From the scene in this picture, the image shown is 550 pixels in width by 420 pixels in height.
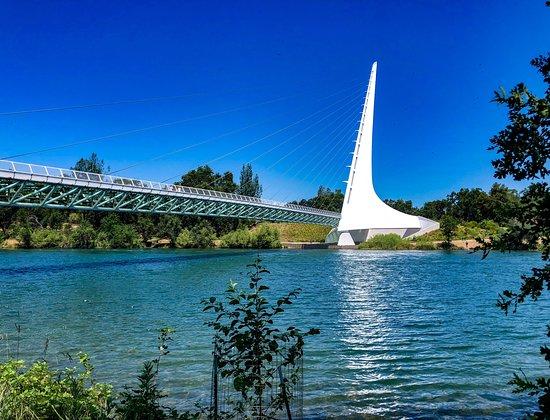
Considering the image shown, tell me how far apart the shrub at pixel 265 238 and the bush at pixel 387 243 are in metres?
13.2

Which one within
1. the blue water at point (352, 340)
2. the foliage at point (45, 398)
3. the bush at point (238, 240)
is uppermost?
the bush at point (238, 240)

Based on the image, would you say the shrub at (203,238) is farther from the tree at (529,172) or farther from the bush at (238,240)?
the tree at (529,172)

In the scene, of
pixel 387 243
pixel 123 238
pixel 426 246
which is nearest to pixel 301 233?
pixel 387 243

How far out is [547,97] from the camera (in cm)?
266

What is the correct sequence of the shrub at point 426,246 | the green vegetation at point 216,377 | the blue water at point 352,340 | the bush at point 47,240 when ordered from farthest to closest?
the bush at point 47,240, the shrub at point 426,246, the blue water at point 352,340, the green vegetation at point 216,377

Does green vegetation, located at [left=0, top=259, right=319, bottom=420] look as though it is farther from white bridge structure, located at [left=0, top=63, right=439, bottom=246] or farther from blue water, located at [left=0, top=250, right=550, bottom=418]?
white bridge structure, located at [left=0, top=63, right=439, bottom=246]

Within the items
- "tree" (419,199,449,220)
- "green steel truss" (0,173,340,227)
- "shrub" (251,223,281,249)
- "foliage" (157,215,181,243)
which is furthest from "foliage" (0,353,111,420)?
"tree" (419,199,449,220)

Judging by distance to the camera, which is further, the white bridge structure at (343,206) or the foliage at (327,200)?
the foliage at (327,200)

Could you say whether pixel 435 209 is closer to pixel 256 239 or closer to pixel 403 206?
pixel 403 206

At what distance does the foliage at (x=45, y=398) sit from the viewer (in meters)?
4.31

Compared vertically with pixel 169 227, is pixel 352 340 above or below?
below

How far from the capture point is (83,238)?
74.7m

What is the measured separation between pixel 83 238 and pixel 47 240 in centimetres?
629

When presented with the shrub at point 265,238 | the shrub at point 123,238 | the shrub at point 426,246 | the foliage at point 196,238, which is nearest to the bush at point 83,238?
the shrub at point 123,238
